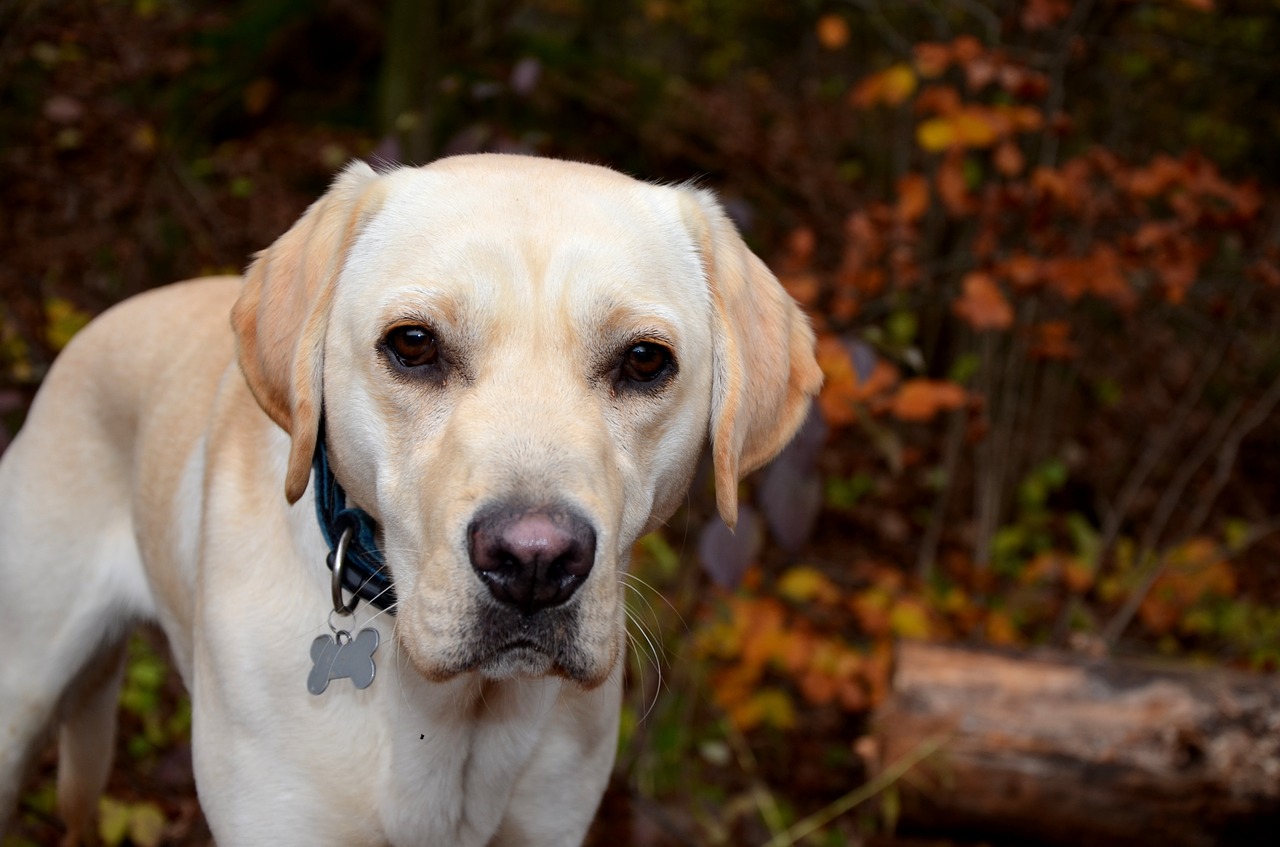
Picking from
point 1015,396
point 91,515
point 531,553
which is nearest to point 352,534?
point 531,553

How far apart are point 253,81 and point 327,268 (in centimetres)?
617

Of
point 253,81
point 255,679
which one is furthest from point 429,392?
point 253,81

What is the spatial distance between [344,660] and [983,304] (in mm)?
3112

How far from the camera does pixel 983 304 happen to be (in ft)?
14.8

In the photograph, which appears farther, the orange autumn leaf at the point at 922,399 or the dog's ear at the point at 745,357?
the orange autumn leaf at the point at 922,399

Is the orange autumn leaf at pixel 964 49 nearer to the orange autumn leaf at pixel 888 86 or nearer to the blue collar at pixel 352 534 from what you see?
the orange autumn leaf at pixel 888 86

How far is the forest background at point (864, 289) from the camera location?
14.5ft

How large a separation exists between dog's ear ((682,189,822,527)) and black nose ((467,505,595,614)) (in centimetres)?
59

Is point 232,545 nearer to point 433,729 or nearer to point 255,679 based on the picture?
point 255,679

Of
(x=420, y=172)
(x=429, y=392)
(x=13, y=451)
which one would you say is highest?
(x=420, y=172)

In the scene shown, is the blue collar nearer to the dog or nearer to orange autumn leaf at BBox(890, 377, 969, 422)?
the dog

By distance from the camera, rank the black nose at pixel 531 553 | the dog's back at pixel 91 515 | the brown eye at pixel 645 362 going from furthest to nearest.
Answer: the dog's back at pixel 91 515 → the brown eye at pixel 645 362 → the black nose at pixel 531 553

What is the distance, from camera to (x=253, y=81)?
775 centimetres

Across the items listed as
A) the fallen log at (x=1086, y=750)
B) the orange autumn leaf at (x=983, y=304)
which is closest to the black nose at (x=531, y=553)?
the fallen log at (x=1086, y=750)
